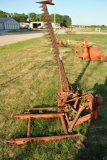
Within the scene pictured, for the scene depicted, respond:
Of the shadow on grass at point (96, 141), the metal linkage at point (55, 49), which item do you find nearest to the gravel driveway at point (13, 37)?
the metal linkage at point (55, 49)

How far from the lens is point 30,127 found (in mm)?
4457

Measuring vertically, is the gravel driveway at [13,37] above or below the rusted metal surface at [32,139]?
above

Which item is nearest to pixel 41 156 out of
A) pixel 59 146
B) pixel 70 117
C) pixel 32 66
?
pixel 59 146

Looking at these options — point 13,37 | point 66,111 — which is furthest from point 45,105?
point 13,37

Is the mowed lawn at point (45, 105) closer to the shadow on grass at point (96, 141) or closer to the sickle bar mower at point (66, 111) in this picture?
the shadow on grass at point (96, 141)

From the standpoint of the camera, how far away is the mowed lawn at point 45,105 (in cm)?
382

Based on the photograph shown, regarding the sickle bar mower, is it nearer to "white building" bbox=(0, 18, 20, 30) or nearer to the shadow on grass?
the shadow on grass

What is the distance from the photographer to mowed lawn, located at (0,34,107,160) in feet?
12.5

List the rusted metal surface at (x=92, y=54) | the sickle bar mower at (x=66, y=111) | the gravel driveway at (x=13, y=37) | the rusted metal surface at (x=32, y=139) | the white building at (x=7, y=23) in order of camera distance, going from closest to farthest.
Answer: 1. the rusted metal surface at (x=32, y=139)
2. the sickle bar mower at (x=66, y=111)
3. the rusted metal surface at (x=92, y=54)
4. the gravel driveway at (x=13, y=37)
5. the white building at (x=7, y=23)

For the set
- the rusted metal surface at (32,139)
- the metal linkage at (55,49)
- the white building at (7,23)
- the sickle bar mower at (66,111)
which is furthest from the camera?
the white building at (7,23)

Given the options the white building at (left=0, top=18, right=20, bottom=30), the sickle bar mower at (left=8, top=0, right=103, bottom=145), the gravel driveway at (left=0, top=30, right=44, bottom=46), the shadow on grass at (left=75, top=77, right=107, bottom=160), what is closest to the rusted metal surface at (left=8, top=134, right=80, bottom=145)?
the sickle bar mower at (left=8, top=0, right=103, bottom=145)

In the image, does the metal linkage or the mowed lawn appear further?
the metal linkage

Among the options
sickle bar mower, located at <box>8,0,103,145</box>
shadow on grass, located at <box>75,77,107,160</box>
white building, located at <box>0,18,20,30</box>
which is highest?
white building, located at <box>0,18,20,30</box>

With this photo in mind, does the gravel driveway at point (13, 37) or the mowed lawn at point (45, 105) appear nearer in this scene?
the mowed lawn at point (45, 105)
